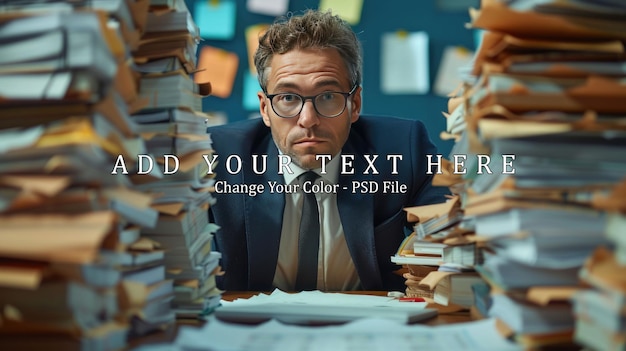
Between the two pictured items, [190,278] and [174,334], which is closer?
[174,334]

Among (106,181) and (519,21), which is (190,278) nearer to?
(106,181)

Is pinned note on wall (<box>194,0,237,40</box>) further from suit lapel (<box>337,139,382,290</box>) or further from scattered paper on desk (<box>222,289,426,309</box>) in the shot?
scattered paper on desk (<box>222,289,426,309</box>)

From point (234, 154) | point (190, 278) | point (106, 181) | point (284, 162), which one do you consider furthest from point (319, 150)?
point (106, 181)

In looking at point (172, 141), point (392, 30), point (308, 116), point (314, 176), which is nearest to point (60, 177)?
point (172, 141)

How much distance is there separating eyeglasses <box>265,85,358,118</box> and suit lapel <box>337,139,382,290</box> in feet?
0.83

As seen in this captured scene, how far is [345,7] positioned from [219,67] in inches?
24.1

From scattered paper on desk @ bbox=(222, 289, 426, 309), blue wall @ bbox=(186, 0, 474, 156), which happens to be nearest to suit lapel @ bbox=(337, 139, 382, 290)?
scattered paper on desk @ bbox=(222, 289, 426, 309)

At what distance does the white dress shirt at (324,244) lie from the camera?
200 centimetres

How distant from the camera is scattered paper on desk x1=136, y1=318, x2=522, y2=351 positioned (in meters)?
0.73

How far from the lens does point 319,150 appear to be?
6.23 ft

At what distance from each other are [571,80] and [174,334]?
57 centimetres

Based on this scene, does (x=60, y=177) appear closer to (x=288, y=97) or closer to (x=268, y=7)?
(x=288, y=97)

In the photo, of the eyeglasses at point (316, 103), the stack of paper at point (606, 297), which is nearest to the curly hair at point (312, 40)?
the eyeglasses at point (316, 103)

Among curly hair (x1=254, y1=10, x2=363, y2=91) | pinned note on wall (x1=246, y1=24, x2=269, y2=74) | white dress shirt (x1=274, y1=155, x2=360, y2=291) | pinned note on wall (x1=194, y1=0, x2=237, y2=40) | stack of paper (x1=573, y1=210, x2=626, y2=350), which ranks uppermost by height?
pinned note on wall (x1=194, y1=0, x2=237, y2=40)
